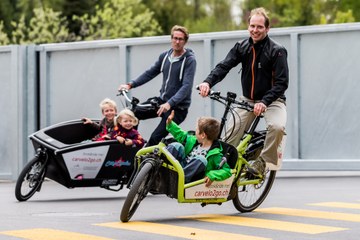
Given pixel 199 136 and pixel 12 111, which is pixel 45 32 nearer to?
pixel 12 111

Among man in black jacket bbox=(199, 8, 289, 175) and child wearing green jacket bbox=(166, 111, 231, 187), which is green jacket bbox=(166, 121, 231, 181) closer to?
child wearing green jacket bbox=(166, 111, 231, 187)

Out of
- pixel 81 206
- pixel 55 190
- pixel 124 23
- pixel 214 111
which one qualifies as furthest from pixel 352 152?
pixel 124 23

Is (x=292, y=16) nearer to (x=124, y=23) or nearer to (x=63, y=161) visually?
(x=124, y=23)

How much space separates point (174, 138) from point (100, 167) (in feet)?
9.32

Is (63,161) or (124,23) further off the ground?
(124,23)

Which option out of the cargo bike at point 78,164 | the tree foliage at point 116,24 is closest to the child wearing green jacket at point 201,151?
the cargo bike at point 78,164

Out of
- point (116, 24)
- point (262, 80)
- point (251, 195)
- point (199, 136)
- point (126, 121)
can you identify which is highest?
point (116, 24)

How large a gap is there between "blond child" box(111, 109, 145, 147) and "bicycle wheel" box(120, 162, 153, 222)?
2875mm

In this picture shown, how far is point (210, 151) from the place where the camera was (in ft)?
32.7

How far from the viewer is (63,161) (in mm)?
12711

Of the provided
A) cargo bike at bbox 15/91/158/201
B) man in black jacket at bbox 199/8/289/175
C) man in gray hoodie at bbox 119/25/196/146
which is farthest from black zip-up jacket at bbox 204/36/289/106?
cargo bike at bbox 15/91/158/201

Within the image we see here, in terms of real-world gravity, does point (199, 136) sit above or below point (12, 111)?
below

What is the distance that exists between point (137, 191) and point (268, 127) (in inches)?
66.2

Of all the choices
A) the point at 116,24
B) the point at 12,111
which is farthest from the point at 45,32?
the point at 12,111
